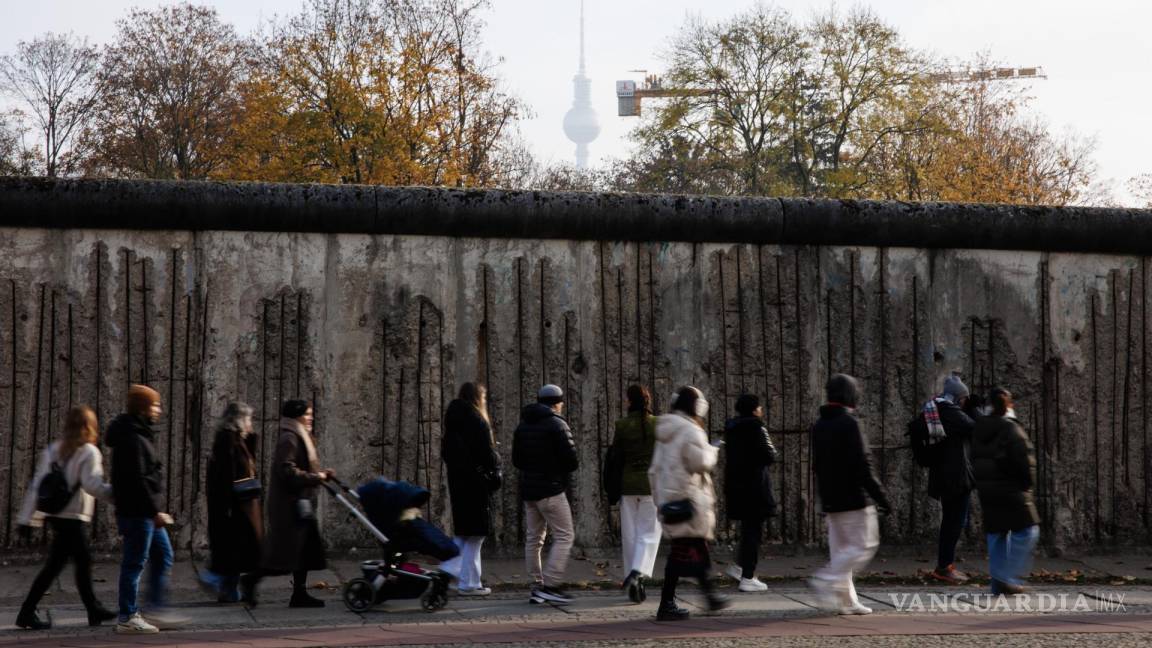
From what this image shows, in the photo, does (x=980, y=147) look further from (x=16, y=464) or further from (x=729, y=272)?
(x=16, y=464)

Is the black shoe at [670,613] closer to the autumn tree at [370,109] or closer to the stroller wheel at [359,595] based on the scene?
the stroller wheel at [359,595]

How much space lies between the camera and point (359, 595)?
859 centimetres

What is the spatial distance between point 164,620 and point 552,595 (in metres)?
2.39

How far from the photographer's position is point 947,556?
1035 cm

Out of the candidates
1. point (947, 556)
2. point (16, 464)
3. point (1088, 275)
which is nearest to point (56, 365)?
point (16, 464)

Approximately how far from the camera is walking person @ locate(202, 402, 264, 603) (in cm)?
877

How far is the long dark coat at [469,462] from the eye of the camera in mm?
9430

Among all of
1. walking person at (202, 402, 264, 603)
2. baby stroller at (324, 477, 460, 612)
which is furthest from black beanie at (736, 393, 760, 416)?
walking person at (202, 402, 264, 603)

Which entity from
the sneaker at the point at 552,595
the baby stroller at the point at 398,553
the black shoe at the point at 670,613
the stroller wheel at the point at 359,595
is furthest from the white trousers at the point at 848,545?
the stroller wheel at the point at 359,595

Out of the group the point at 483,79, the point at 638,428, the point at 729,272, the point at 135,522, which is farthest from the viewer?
the point at 483,79

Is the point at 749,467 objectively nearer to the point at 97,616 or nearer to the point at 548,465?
the point at 548,465

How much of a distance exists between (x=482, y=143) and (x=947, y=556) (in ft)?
96.2

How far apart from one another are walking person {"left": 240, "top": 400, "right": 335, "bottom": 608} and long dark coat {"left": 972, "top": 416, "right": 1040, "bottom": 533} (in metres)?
4.26

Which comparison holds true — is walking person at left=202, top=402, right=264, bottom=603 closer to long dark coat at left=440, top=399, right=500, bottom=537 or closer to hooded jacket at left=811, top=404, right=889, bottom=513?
long dark coat at left=440, top=399, right=500, bottom=537
